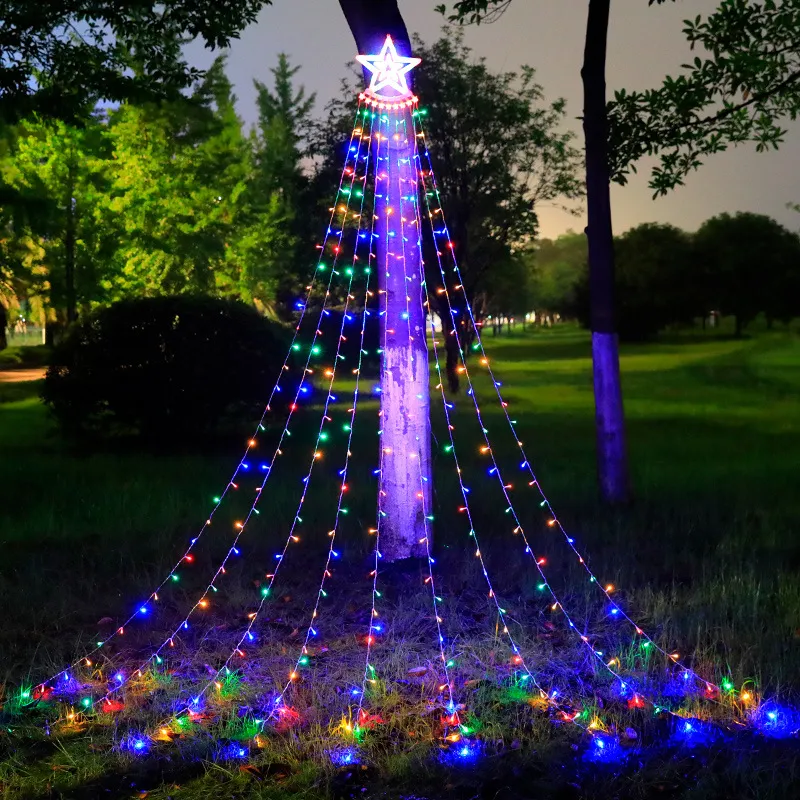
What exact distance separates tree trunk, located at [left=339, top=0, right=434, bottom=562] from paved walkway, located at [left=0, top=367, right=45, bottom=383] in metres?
25.0

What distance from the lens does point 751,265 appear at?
1978 inches

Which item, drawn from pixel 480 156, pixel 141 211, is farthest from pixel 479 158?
pixel 141 211

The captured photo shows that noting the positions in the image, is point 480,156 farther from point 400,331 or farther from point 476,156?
A: point 400,331

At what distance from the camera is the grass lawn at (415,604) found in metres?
3.87

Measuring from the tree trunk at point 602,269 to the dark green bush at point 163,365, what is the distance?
6.64m

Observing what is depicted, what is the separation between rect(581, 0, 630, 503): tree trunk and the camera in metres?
8.85

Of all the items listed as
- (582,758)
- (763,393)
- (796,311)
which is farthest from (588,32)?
(796,311)

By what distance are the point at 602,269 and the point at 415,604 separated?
172 inches

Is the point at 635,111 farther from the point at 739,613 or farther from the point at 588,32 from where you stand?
the point at 739,613

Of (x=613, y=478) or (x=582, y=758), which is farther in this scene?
(x=613, y=478)

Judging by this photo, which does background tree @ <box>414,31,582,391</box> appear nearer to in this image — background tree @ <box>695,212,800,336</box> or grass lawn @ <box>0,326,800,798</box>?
grass lawn @ <box>0,326,800,798</box>

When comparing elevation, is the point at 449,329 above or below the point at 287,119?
below

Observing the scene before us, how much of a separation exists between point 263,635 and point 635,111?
6.94 m

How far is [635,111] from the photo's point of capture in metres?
9.64
